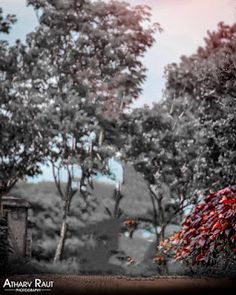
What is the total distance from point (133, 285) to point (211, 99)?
2.22m

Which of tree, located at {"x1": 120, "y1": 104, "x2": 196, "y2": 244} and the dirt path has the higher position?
tree, located at {"x1": 120, "y1": 104, "x2": 196, "y2": 244}

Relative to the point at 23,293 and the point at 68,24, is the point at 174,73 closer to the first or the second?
the point at 68,24

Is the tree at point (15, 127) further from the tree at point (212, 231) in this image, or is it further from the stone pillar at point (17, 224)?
the tree at point (212, 231)

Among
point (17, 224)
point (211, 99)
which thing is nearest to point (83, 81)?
point (211, 99)

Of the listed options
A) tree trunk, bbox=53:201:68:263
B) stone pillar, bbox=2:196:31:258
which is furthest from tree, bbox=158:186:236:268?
stone pillar, bbox=2:196:31:258

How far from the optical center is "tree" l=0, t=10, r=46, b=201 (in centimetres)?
466

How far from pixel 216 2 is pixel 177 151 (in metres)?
1.44

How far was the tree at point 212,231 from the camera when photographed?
322 centimetres

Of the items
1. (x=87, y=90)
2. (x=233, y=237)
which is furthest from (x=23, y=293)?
(x=87, y=90)

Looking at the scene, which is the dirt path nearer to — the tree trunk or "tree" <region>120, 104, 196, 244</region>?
the tree trunk

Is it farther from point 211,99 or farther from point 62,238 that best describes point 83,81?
point 62,238

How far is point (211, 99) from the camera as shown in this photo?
198 inches

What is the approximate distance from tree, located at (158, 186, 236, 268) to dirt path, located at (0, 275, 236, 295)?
0.16 metres

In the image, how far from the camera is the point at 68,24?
16.7 feet
